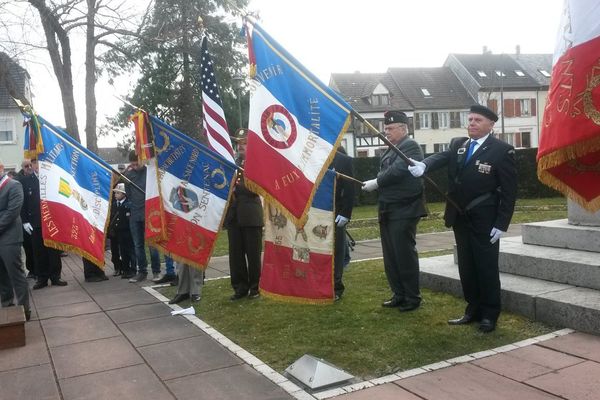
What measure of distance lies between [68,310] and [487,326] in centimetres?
489

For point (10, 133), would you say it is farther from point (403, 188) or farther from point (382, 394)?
point (382, 394)

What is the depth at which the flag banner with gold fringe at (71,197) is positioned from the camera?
6590mm

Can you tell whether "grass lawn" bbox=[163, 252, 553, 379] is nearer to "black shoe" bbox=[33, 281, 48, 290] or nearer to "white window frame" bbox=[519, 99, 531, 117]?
"black shoe" bbox=[33, 281, 48, 290]

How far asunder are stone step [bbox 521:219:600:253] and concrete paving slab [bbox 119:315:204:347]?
13.1 feet

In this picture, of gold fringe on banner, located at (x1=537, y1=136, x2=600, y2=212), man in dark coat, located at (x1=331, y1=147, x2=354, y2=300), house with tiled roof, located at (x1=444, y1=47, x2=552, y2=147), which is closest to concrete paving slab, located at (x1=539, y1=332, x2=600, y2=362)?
gold fringe on banner, located at (x1=537, y1=136, x2=600, y2=212)

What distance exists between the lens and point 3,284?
6453 mm

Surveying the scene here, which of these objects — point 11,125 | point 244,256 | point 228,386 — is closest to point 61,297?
point 244,256

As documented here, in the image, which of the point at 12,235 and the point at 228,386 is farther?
the point at 12,235

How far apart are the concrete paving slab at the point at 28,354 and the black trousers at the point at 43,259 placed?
2.95 metres

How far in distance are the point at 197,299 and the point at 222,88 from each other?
19296 mm

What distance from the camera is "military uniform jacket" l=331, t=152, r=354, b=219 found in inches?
231

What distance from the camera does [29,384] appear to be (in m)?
4.13

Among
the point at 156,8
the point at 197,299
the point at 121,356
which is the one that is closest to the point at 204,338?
the point at 121,356

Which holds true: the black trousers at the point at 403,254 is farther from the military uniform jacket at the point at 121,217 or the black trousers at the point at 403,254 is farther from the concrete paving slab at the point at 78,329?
the military uniform jacket at the point at 121,217
